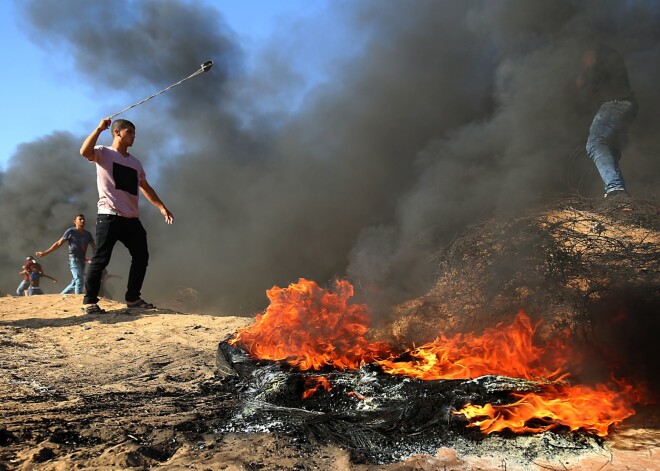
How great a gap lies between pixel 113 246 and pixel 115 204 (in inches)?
17.9

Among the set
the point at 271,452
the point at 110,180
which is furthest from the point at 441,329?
the point at 110,180

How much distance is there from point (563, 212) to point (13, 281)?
18060 mm

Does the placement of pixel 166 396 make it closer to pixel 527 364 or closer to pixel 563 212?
pixel 527 364

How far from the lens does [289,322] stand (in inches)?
132

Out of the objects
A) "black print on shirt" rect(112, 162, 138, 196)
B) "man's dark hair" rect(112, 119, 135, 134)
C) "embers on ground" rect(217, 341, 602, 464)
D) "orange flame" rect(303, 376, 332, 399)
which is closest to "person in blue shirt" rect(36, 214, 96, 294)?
"black print on shirt" rect(112, 162, 138, 196)

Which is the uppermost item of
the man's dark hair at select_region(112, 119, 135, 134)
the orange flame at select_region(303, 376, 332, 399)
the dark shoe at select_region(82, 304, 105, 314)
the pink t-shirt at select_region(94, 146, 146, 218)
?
the man's dark hair at select_region(112, 119, 135, 134)

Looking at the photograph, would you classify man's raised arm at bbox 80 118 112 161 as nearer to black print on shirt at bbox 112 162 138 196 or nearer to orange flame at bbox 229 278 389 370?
black print on shirt at bbox 112 162 138 196

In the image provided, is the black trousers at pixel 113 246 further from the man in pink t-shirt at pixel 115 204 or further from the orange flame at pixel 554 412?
the orange flame at pixel 554 412

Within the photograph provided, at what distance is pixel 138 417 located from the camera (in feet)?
7.54

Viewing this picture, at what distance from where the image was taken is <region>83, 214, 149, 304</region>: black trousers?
466cm

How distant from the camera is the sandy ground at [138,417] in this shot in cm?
178

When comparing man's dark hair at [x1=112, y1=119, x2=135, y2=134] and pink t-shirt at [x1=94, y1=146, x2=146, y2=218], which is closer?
pink t-shirt at [x1=94, y1=146, x2=146, y2=218]

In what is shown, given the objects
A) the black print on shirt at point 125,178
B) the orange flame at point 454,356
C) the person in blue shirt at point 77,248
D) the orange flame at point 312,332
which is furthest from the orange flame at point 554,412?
the person in blue shirt at point 77,248

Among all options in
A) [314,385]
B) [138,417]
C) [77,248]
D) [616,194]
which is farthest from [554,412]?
[77,248]
